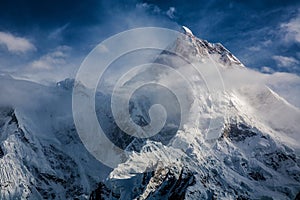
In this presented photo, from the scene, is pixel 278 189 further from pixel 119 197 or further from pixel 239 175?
pixel 119 197

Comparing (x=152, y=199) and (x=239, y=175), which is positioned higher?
(x=239, y=175)

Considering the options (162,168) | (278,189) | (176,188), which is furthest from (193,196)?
(278,189)

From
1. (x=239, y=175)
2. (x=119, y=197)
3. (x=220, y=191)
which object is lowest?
(x=119, y=197)

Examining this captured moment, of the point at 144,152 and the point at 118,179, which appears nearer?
the point at 118,179

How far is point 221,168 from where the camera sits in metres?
198

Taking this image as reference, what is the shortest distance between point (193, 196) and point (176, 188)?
26.1 feet

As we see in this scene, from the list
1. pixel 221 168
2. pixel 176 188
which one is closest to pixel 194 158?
pixel 221 168

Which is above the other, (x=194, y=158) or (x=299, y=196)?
(x=194, y=158)

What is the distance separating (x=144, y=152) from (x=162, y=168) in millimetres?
17883

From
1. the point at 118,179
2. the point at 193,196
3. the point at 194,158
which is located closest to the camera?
the point at 193,196

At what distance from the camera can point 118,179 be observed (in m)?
177

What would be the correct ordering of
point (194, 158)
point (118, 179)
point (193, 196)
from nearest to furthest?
1. point (193, 196)
2. point (118, 179)
3. point (194, 158)

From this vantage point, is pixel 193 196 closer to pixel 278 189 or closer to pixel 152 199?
pixel 152 199

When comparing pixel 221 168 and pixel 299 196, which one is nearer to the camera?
pixel 299 196
